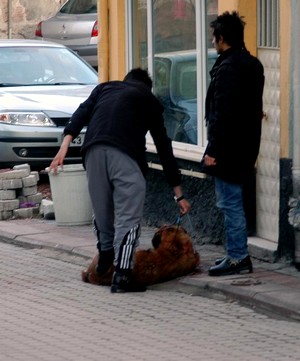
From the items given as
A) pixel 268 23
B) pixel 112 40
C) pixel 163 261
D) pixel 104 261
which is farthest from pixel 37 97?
pixel 163 261

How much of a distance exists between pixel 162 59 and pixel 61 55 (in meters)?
4.44

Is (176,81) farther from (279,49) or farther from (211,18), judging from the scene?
(279,49)

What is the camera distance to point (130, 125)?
9.58 meters

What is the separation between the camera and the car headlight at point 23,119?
1453 cm

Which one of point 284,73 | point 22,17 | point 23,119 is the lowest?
point 23,119

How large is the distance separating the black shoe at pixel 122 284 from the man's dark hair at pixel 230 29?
1.87m

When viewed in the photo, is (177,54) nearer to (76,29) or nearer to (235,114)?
(235,114)

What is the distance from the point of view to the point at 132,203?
9562 millimetres

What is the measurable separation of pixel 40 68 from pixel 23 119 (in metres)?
1.84

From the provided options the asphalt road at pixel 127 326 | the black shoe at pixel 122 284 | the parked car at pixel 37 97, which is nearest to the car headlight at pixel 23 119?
the parked car at pixel 37 97

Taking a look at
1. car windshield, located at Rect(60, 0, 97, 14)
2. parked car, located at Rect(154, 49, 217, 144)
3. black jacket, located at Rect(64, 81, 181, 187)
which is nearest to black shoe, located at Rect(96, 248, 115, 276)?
black jacket, located at Rect(64, 81, 181, 187)

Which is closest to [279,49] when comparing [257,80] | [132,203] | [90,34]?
[257,80]

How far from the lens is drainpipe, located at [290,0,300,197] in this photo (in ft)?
31.7

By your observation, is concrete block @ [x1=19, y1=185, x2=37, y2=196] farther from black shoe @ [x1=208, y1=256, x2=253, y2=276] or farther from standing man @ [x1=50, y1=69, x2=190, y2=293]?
black shoe @ [x1=208, y1=256, x2=253, y2=276]
